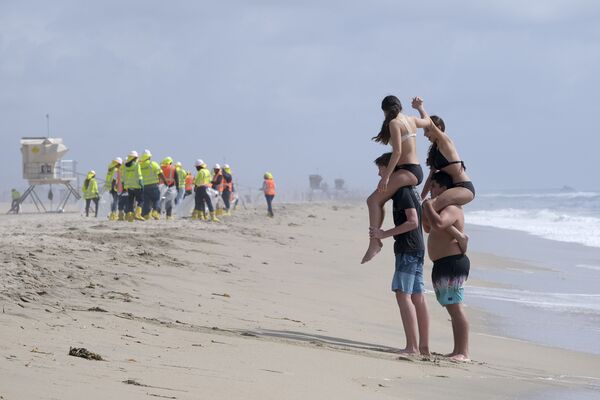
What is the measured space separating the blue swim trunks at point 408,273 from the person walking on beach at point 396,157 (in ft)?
0.75

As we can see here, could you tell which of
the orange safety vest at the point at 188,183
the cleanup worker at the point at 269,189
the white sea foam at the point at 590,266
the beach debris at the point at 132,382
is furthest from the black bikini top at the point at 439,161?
the cleanup worker at the point at 269,189

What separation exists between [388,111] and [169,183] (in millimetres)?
20280

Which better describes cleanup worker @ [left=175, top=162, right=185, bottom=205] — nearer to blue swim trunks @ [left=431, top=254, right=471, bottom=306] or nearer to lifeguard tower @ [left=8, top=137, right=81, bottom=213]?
lifeguard tower @ [left=8, top=137, right=81, bottom=213]

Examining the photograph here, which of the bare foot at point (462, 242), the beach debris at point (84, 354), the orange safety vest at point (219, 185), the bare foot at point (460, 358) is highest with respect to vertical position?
the orange safety vest at point (219, 185)

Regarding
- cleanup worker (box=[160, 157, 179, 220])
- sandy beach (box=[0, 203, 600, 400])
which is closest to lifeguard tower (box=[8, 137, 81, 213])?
cleanup worker (box=[160, 157, 179, 220])

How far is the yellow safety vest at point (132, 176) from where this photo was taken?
24.3m

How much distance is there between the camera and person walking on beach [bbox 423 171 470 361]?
7.84 meters

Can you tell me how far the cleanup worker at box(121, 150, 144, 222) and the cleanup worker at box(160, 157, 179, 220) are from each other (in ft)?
5.74

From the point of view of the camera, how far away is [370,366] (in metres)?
6.77

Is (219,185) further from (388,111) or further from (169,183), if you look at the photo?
(388,111)

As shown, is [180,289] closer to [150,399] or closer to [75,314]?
[75,314]

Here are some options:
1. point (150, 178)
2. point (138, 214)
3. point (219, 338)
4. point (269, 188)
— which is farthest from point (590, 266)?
point (269, 188)

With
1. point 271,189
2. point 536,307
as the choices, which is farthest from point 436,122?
point 271,189

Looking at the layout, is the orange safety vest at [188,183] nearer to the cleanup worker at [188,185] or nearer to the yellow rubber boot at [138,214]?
the cleanup worker at [188,185]
